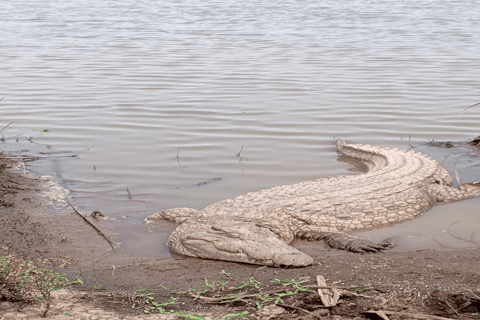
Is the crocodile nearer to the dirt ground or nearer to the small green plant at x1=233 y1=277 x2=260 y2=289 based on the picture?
the dirt ground

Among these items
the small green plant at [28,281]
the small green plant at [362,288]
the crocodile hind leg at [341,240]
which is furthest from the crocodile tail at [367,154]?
the small green plant at [28,281]

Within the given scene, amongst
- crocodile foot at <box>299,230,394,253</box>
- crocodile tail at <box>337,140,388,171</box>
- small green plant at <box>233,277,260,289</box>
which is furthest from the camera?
crocodile tail at <box>337,140,388,171</box>

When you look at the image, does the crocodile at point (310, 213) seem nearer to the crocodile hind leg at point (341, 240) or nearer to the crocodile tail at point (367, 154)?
the crocodile hind leg at point (341, 240)

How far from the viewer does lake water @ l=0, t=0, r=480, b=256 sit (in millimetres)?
5980

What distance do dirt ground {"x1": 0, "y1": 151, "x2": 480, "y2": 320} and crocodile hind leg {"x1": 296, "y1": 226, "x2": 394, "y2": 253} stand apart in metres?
0.12

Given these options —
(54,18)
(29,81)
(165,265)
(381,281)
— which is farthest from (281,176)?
(54,18)

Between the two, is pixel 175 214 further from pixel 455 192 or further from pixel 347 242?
pixel 455 192

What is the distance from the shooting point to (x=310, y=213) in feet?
16.3

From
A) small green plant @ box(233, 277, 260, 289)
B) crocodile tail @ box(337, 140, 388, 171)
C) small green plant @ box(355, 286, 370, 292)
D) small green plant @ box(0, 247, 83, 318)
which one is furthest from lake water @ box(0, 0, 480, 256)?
small green plant @ box(355, 286, 370, 292)

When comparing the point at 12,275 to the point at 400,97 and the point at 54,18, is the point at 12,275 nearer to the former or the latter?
the point at 400,97

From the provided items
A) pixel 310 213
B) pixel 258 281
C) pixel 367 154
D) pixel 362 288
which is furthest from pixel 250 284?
pixel 367 154

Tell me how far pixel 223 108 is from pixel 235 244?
5096mm

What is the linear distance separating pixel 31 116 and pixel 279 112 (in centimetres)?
412

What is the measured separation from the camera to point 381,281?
335cm
